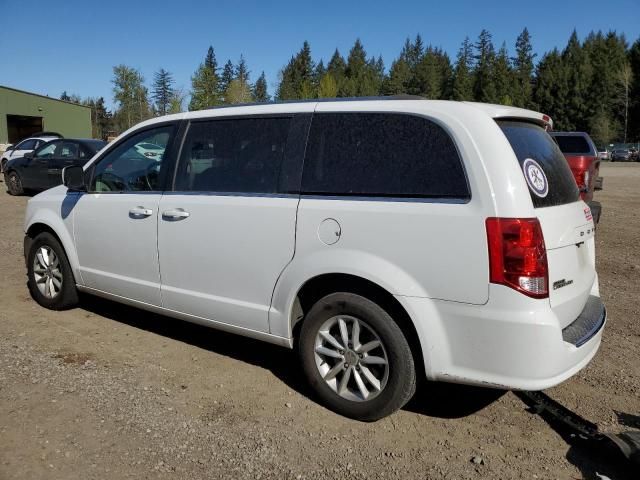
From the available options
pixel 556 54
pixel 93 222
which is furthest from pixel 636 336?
pixel 556 54

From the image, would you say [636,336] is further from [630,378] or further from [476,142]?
[476,142]

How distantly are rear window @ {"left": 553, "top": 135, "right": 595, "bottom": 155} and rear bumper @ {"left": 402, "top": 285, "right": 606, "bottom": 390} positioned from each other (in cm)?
845

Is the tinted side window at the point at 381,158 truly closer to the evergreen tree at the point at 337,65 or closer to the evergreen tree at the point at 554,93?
the evergreen tree at the point at 554,93

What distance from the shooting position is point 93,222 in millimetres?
4660

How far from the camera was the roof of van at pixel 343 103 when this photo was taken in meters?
3.15

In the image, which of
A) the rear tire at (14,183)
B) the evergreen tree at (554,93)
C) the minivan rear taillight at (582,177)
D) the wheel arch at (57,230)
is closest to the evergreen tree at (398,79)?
the evergreen tree at (554,93)

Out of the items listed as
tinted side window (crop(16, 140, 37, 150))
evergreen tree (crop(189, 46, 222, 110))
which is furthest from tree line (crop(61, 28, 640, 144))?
tinted side window (crop(16, 140, 37, 150))

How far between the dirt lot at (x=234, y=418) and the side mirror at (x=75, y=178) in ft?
4.07

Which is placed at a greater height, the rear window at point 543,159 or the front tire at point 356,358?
the rear window at point 543,159

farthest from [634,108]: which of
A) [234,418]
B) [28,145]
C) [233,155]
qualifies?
[234,418]

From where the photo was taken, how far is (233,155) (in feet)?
12.7

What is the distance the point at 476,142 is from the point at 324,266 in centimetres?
110

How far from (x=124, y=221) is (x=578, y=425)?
3485 mm

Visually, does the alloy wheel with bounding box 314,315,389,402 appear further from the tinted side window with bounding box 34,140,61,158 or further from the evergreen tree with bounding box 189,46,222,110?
the evergreen tree with bounding box 189,46,222,110
